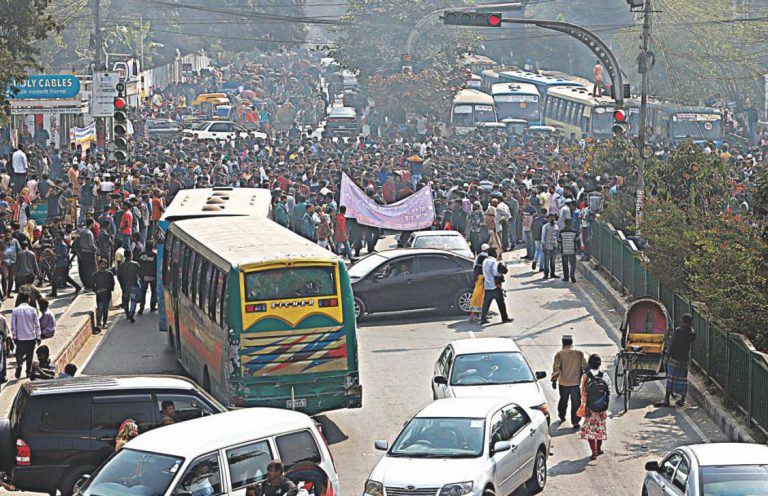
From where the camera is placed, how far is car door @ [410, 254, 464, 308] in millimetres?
26406

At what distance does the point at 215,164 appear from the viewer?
4262 cm

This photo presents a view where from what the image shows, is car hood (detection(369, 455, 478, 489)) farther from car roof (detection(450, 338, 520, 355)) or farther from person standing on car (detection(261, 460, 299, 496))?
car roof (detection(450, 338, 520, 355))

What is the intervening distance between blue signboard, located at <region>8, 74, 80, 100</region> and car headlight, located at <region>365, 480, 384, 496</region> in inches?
1181

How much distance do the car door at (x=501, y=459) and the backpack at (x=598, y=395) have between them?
2.48 m

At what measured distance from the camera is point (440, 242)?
2909 centimetres

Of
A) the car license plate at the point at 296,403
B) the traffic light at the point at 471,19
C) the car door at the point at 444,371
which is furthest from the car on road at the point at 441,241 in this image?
the car license plate at the point at 296,403

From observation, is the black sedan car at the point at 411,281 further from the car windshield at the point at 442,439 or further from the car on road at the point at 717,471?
the car on road at the point at 717,471

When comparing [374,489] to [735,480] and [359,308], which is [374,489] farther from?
[359,308]

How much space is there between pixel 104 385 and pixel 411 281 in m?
12.7

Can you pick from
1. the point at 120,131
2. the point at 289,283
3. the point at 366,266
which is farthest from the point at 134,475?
the point at 120,131

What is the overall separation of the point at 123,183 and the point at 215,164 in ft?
23.2

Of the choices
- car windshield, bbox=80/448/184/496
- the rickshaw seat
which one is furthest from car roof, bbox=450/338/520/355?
car windshield, bbox=80/448/184/496

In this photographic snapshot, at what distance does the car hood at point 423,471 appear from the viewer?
13.1 metres

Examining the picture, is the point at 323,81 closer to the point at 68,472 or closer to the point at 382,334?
the point at 382,334
